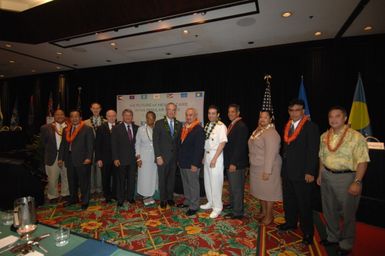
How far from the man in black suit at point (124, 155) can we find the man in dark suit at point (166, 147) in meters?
0.48

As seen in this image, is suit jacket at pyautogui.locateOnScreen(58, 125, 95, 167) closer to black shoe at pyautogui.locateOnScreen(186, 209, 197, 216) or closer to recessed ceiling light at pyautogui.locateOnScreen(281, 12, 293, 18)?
black shoe at pyautogui.locateOnScreen(186, 209, 197, 216)

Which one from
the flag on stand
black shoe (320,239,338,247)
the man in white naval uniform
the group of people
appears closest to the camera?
the group of people

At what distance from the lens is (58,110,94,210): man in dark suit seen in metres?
3.54

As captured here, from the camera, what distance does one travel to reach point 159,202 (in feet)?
12.6

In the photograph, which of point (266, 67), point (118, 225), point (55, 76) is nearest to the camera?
point (118, 225)

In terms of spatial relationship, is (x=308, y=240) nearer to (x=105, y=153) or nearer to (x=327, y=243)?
(x=327, y=243)

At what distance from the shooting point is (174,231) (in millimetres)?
2822

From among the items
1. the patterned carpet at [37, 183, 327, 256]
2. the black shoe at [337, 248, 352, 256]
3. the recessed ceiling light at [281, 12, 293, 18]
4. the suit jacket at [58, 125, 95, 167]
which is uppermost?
the recessed ceiling light at [281, 12, 293, 18]

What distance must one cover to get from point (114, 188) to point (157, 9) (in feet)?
10.3

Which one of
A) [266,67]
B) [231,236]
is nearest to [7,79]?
[266,67]

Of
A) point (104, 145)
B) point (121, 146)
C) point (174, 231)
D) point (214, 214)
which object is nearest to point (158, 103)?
point (104, 145)

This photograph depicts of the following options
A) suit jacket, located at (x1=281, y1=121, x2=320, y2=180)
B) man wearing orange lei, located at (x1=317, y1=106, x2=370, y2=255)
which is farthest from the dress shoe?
suit jacket, located at (x1=281, y1=121, x2=320, y2=180)

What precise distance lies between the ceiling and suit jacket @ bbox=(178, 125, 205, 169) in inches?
78.2

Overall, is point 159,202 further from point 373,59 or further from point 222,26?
point 373,59
